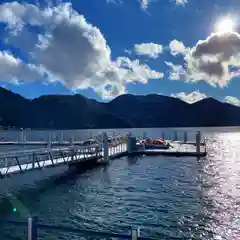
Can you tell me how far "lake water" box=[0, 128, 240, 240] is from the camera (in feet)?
39.5

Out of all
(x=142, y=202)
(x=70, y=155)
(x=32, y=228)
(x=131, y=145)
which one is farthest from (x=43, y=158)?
(x=131, y=145)

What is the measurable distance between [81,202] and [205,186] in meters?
7.71

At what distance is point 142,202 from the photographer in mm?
15734

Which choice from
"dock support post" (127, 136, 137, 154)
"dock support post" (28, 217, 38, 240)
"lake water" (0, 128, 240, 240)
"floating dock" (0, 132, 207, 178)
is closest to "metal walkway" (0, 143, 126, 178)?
"floating dock" (0, 132, 207, 178)

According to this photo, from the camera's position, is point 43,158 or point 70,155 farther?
point 70,155

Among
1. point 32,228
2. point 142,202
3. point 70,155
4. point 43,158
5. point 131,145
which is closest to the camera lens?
point 32,228

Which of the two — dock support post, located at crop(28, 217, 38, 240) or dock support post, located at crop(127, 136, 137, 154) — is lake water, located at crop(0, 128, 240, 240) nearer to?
dock support post, located at crop(28, 217, 38, 240)

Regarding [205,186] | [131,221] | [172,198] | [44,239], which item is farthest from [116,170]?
[44,239]

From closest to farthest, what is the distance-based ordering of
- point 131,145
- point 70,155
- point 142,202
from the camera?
1. point 142,202
2. point 70,155
3. point 131,145

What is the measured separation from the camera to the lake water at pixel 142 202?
39.5 ft

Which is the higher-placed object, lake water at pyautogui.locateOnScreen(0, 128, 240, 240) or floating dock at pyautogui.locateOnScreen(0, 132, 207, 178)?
floating dock at pyautogui.locateOnScreen(0, 132, 207, 178)

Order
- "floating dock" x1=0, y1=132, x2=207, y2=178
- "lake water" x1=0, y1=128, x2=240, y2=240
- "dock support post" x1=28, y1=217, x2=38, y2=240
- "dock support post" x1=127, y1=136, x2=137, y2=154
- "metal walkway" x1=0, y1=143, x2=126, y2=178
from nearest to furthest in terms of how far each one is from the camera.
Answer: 1. "dock support post" x1=28, y1=217, x2=38, y2=240
2. "lake water" x1=0, y1=128, x2=240, y2=240
3. "metal walkway" x1=0, y1=143, x2=126, y2=178
4. "floating dock" x1=0, y1=132, x2=207, y2=178
5. "dock support post" x1=127, y1=136, x2=137, y2=154

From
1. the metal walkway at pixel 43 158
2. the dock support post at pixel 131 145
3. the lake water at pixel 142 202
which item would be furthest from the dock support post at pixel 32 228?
the dock support post at pixel 131 145

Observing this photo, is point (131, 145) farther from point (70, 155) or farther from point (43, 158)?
point (43, 158)
